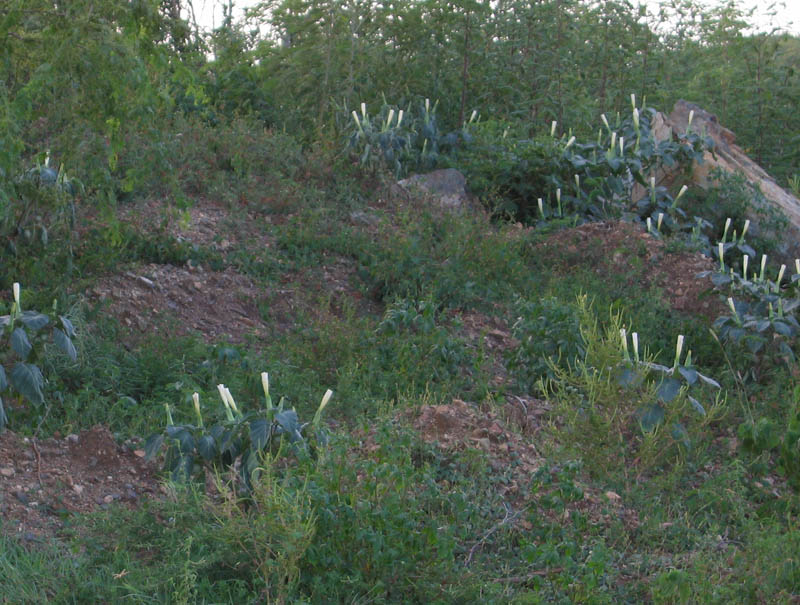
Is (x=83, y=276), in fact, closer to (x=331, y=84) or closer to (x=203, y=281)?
(x=203, y=281)

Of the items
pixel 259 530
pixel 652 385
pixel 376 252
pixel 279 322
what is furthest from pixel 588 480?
pixel 376 252

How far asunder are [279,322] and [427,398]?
6.16 feet

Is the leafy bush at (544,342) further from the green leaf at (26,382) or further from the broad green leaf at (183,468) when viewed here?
the green leaf at (26,382)

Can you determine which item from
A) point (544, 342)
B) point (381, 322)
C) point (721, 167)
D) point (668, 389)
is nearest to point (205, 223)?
point (381, 322)

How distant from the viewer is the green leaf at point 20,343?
4.02 metres

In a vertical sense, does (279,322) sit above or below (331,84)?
below

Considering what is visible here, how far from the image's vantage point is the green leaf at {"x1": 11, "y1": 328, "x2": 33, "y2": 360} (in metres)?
4.02

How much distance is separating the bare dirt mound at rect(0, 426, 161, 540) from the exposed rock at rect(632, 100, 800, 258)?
644 cm

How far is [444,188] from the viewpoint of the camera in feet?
29.1

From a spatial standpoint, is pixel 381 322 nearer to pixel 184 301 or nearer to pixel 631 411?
pixel 184 301

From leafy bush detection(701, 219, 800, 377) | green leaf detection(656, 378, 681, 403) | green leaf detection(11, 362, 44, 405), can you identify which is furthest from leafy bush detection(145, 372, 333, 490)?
leafy bush detection(701, 219, 800, 377)

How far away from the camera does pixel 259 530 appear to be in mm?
3176

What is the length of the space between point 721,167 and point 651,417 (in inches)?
206

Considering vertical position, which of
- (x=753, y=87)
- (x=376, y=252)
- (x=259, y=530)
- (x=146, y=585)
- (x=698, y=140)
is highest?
(x=753, y=87)
